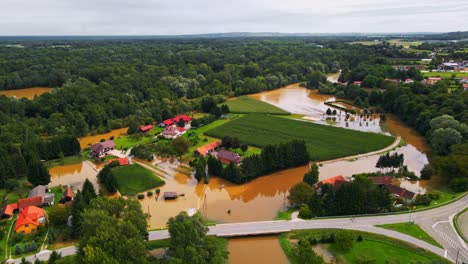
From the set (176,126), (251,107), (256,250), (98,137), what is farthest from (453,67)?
(256,250)

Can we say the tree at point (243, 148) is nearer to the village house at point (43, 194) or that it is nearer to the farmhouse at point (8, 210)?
the village house at point (43, 194)

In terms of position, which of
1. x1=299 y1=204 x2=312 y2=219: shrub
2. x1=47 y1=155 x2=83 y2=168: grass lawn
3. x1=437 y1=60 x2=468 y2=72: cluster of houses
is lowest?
x1=47 y1=155 x2=83 y2=168: grass lawn

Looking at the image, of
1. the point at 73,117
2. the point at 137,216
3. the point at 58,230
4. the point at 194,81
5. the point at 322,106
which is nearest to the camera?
the point at 137,216

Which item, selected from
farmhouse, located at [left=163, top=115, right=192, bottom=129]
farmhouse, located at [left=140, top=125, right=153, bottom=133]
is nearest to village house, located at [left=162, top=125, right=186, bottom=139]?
farmhouse, located at [left=163, top=115, right=192, bottom=129]

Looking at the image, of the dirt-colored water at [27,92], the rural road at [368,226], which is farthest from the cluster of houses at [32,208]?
the dirt-colored water at [27,92]

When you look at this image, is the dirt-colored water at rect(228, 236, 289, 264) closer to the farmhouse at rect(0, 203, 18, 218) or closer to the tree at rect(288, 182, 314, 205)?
the tree at rect(288, 182, 314, 205)

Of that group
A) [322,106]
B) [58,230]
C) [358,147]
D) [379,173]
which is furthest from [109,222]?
[322,106]

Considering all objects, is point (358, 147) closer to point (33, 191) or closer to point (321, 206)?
point (321, 206)
